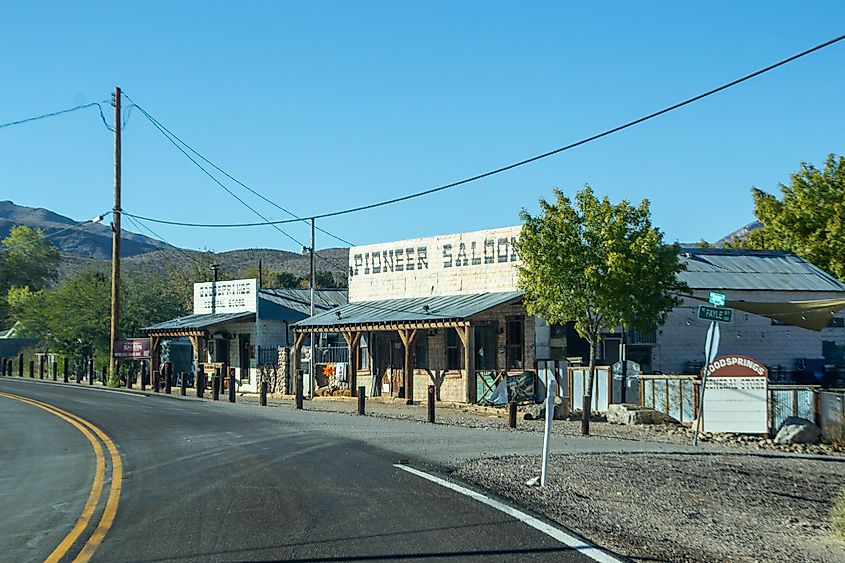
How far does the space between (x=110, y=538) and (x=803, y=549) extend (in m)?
6.92

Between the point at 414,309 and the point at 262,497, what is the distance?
76.1ft

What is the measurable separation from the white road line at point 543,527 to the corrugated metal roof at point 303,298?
111 feet

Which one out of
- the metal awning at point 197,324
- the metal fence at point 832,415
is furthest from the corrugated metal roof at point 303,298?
the metal fence at point 832,415

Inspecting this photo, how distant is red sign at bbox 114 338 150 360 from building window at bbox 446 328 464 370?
55.2 feet

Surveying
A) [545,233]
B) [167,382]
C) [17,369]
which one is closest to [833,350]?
[545,233]

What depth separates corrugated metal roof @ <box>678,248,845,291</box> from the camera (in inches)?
1407

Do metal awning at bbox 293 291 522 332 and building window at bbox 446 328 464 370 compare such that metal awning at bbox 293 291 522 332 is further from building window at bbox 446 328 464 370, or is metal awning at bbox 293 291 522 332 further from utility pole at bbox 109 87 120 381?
utility pole at bbox 109 87 120 381

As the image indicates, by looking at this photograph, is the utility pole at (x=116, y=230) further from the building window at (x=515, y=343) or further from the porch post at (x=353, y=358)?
the building window at (x=515, y=343)

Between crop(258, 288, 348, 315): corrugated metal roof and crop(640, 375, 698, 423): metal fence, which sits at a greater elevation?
crop(258, 288, 348, 315): corrugated metal roof

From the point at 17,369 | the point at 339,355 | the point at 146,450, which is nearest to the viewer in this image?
the point at 146,450

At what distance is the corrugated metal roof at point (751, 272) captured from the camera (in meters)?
35.8

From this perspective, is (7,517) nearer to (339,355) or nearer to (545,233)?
(545,233)

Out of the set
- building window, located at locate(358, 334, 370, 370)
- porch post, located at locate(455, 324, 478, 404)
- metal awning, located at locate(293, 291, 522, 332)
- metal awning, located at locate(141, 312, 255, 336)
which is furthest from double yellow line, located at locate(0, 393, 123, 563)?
metal awning, located at locate(141, 312, 255, 336)

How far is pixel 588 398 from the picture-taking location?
927 inches
